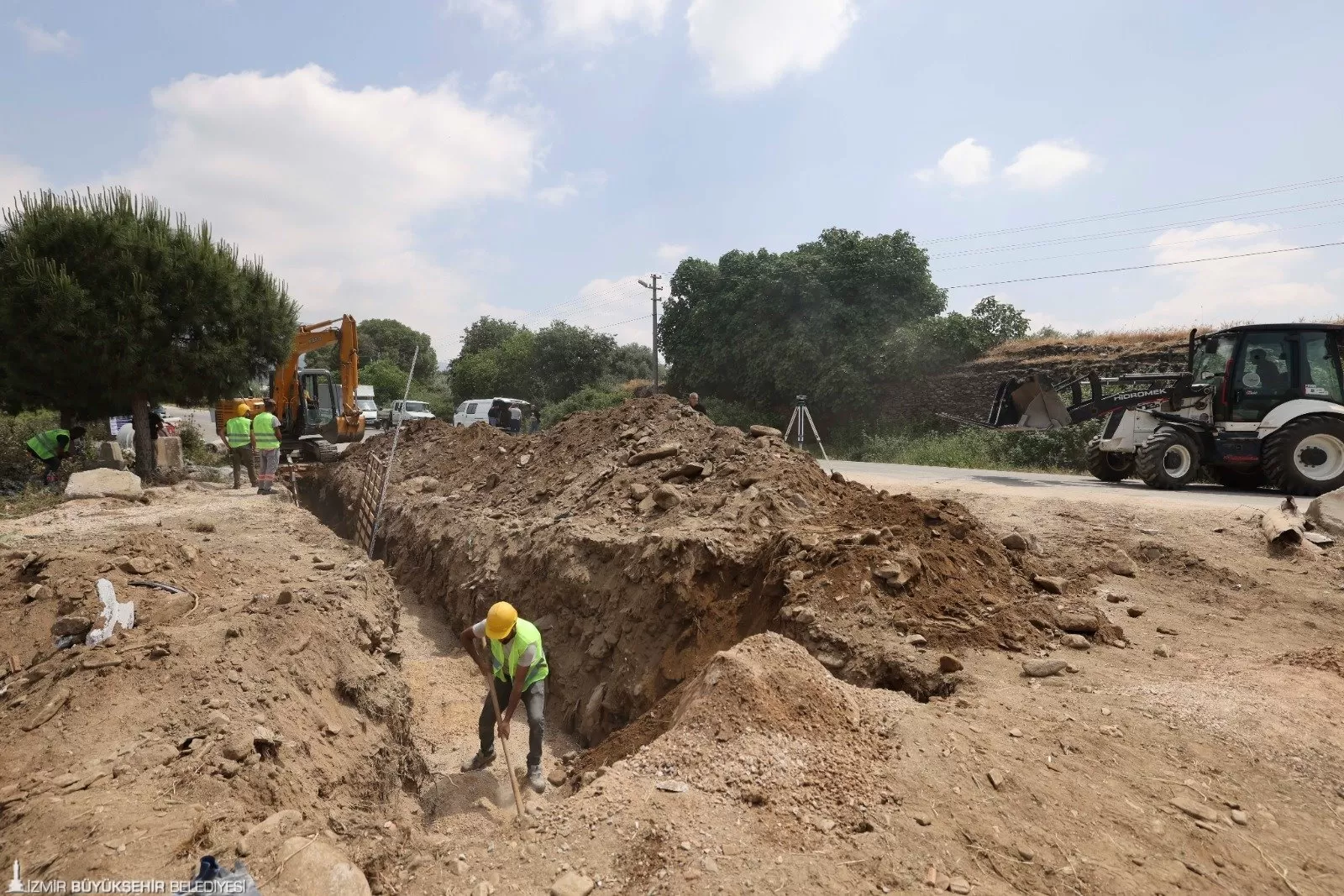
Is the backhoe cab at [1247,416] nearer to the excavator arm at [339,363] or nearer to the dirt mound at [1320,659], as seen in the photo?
the dirt mound at [1320,659]

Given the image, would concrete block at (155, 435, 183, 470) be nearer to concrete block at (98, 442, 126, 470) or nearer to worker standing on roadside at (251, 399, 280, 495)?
concrete block at (98, 442, 126, 470)

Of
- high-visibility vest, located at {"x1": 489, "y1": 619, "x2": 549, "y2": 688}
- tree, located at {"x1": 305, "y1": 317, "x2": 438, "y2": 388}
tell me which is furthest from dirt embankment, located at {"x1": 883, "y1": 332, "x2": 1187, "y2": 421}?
tree, located at {"x1": 305, "y1": 317, "x2": 438, "y2": 388}

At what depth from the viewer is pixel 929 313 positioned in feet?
78.4

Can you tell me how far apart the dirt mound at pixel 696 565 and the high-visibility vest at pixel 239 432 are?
15.4 ft

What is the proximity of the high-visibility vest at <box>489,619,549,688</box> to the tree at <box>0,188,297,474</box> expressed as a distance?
11.9m

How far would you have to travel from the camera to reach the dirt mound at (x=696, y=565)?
5.44 m

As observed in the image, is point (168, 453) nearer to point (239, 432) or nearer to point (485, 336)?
point (239, 432)

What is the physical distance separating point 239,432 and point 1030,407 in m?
13.7

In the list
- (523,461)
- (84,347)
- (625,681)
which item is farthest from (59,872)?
(84,347)

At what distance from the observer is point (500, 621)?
4.93m

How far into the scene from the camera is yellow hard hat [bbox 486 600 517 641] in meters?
4.91

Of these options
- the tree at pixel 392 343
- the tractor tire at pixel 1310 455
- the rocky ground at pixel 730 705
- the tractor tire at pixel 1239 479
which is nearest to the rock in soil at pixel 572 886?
the rocky ground at pixel 730 705

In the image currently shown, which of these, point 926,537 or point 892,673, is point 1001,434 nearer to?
point 926,537

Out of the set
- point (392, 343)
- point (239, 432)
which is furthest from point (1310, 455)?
point (392, 343)
